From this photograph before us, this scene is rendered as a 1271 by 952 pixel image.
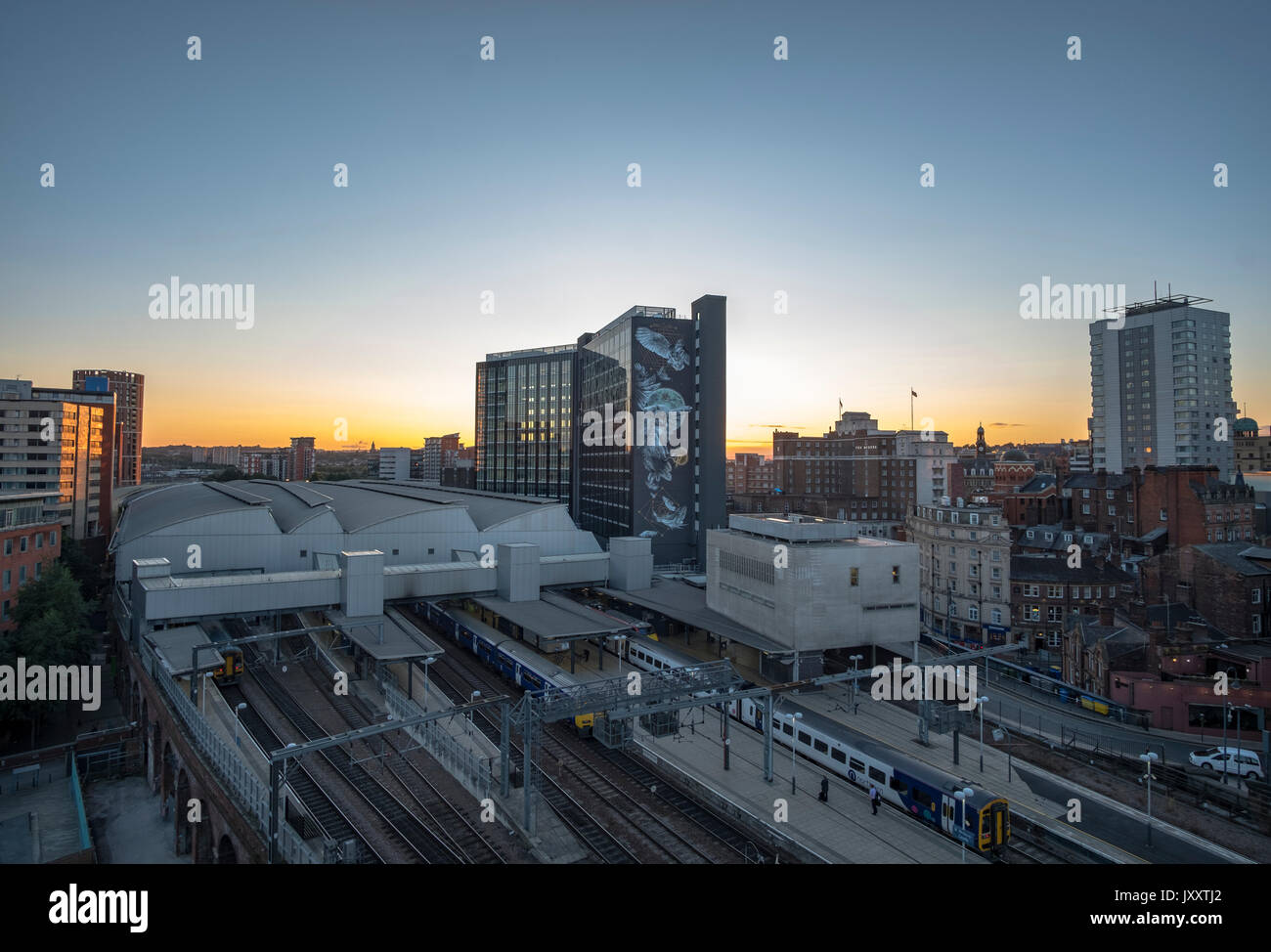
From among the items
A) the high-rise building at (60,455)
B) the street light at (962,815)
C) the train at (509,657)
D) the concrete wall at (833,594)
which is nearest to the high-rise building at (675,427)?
the train at (509,657)

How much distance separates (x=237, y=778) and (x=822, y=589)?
24425 mm

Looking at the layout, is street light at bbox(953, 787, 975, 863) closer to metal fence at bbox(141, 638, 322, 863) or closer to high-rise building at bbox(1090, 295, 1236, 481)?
metal fence at bbox(141, 638, 322, 863)

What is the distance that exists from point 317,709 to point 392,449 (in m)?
146

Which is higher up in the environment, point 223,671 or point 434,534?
point 434,534

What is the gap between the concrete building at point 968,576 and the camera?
1818 inches

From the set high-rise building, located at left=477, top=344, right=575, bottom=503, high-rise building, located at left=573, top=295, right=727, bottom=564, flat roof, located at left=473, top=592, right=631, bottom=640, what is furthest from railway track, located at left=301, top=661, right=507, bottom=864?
high-rise building, located at left=477, top=344, right=575, bottom=503

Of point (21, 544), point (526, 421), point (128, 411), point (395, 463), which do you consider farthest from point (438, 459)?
point (21, 544)

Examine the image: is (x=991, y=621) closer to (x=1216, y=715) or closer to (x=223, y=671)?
(x=1216, y=715)

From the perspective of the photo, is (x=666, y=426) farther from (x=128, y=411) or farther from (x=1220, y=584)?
(x=128, y=411)

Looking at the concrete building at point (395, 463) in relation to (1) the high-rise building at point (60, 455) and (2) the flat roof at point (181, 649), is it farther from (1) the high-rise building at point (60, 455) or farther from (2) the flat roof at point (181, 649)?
(2) the flat roof at point (181, 649)

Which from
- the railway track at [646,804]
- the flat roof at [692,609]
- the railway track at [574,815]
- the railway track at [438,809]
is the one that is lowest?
the railway track at [646,804]

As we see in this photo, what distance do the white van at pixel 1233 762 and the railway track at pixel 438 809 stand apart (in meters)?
26.0
